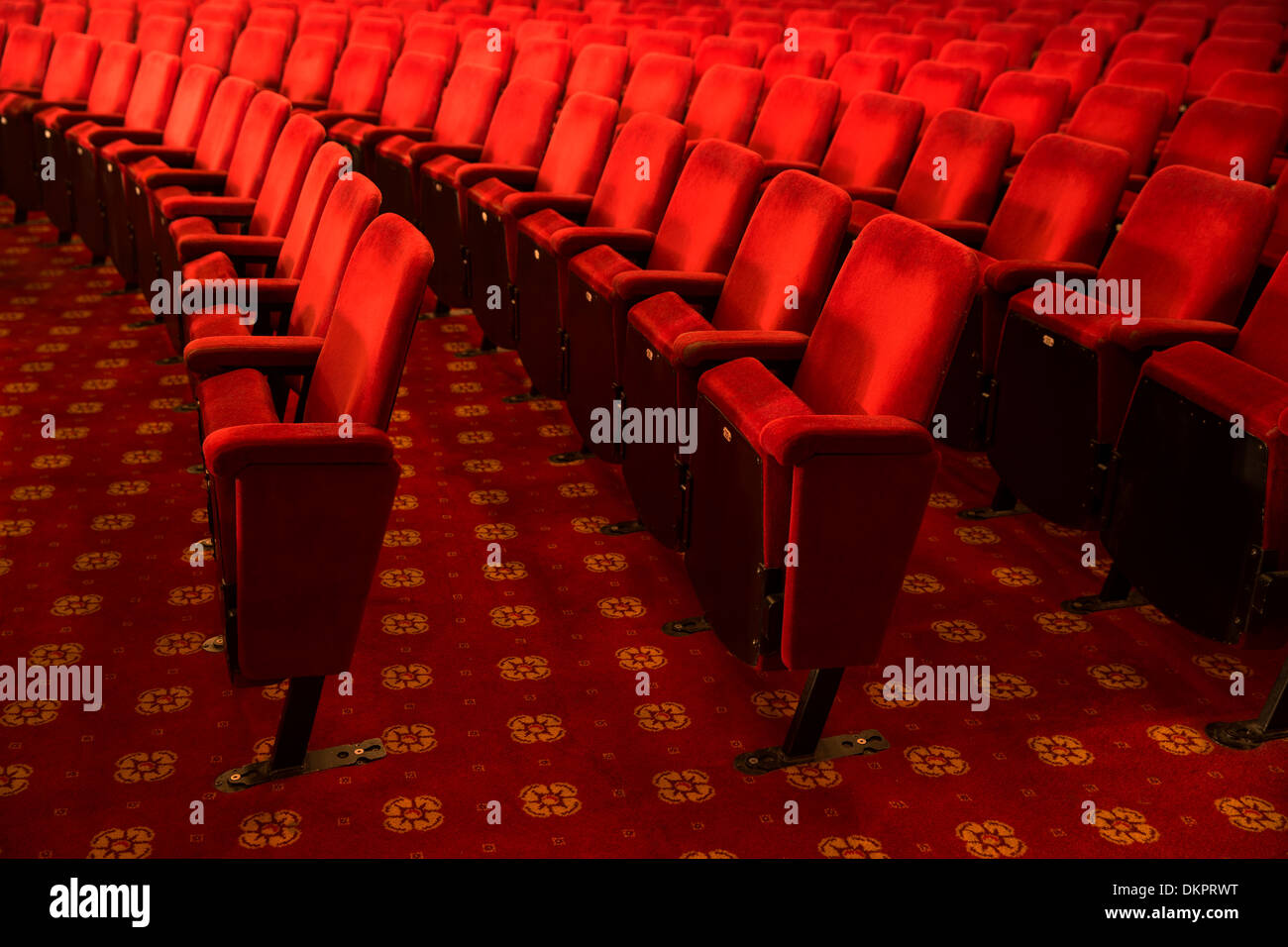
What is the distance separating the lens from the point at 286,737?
854 millimetres

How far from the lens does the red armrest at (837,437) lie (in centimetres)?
77

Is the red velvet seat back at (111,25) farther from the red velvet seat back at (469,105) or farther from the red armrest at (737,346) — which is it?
the red armrest at (737,346)

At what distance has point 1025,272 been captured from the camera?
1.17 meters

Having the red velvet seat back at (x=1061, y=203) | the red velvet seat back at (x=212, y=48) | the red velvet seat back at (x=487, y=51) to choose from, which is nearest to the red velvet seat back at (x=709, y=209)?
the red velvet seat back at (x=1061, y=203)

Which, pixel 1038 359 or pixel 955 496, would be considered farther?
pixel 955 496

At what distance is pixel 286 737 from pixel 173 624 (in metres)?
0.25

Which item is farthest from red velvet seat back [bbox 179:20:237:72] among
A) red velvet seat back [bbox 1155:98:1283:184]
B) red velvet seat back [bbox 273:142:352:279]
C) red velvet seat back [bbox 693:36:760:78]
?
red velvet seat back [bbox 1155:98:1283:184]

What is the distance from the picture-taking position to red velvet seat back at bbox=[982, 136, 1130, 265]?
1.24 metres

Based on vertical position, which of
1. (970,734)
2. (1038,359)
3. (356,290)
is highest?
(356,290)

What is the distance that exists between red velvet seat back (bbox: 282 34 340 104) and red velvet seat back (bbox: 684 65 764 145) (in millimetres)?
838

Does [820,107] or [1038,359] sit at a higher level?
[820,107]

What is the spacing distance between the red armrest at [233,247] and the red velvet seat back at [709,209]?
0.40m
